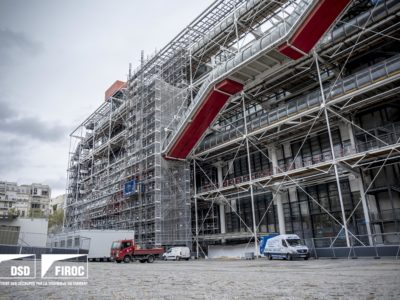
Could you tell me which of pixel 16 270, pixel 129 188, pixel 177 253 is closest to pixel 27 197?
pixel 129 188

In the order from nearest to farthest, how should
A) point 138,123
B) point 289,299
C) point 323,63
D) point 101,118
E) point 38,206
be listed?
point 289,299 → point 323,63 → point 138,123 → point 101,118 → point 38,206

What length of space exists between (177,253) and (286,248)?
9.31 m

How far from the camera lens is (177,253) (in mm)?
24625

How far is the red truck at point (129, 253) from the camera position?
22.2 metres

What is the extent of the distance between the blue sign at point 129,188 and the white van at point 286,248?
45.4 ft

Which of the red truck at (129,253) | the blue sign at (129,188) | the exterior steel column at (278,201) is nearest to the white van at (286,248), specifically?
the exterior steel column at (278,201)

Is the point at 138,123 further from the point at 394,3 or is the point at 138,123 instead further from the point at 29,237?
the point at 394,3

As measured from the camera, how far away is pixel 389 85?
18.5 m

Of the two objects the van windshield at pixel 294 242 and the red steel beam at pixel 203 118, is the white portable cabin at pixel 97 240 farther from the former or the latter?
the van windshield at pixel 294 242

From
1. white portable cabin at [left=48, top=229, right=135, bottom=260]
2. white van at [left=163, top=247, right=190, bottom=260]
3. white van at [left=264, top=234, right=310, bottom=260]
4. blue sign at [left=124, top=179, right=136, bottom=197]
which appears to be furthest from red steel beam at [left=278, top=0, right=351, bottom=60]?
white portable cabin at [left=48, top=229, right=135, bottom=260]

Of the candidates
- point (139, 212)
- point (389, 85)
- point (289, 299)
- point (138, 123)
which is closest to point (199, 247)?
point (139, 212)

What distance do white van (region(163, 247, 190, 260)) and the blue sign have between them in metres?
6.98

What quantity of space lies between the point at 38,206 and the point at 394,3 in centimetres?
9305

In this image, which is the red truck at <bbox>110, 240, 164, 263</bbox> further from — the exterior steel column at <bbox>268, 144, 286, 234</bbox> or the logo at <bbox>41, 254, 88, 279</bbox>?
the logo at <bbox>41, 254, 88, 279</bbox>
